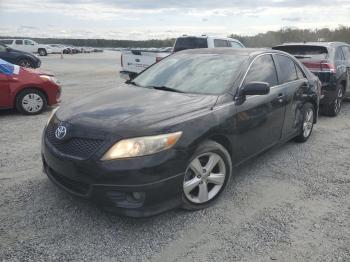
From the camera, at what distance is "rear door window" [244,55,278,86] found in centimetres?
449

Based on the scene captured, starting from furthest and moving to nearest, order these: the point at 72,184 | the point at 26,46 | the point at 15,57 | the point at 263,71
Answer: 1. the point at 26,46
2. the point at 15,57
3. the point at 263,71
4. the point at 72,184

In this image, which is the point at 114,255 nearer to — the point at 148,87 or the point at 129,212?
the point at 129,212

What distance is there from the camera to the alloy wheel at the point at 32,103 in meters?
7.83

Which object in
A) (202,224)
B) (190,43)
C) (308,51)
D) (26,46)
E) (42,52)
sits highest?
(26,46)

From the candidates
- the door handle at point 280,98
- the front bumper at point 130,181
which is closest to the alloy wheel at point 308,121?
the door handle at point 280,98

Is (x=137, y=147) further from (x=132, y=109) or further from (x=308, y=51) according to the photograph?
(x=308, y=51)

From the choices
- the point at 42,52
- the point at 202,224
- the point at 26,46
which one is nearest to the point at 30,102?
the point at 202,224

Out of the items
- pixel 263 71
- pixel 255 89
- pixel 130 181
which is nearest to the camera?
pixel 130 181

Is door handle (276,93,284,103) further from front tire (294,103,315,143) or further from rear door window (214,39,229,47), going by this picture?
rear door window (214,39,229,47)

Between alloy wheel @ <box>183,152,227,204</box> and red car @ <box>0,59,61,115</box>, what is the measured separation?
210 inches

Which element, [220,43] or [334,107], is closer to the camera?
[334,107]

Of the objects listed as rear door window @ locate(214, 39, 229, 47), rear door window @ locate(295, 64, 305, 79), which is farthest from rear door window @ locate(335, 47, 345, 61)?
rear door window @ locate(214, 39, 229, 47)

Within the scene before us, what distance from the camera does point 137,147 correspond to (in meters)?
3.20

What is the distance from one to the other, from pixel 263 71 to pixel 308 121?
1826 mm
